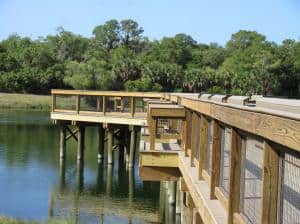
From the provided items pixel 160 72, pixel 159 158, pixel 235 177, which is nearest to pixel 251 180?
pixel 235 177

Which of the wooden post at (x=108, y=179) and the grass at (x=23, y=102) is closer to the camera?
the wooden post at (x=108, y=179)

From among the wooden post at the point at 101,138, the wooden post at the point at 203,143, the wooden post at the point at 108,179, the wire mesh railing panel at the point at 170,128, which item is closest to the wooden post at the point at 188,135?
the wire mesh railing panel at the point at 170,128

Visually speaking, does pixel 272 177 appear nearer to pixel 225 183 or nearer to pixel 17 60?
pixel 225 183

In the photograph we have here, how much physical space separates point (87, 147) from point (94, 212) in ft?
54.8

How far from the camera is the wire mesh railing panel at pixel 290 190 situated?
124 inches

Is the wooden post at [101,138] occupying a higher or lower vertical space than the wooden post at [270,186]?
lower

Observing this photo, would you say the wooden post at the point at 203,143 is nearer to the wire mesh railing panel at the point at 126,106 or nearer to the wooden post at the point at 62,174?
the wooden post at the point at 62,174

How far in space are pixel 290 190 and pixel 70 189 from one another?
59.0ft

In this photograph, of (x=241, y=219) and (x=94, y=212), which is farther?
(x=94, y=212)

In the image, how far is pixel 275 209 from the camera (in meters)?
3.21

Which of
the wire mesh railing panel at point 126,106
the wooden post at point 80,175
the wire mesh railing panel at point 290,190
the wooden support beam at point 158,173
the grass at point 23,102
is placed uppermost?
the wire mesh railing panel at point 290,190

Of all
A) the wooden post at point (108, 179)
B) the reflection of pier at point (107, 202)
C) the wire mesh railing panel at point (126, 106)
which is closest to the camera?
the reflection of pier at point (107, 202)

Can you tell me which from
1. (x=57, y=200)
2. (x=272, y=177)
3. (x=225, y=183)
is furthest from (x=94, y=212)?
(x=272, y=177)

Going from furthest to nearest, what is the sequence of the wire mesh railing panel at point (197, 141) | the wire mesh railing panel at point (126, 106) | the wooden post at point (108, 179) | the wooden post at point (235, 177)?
the wire mesh railing panel at point (126, 106) < the wooden post at point (108, 179) < the wire mesh railing panel at point (197, 141) < the wooden post at point (235, 177)
